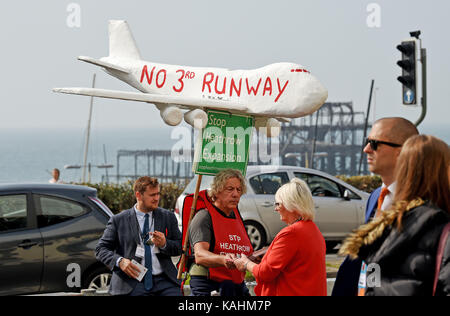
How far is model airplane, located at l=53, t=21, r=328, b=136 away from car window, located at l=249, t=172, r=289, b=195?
269 inches

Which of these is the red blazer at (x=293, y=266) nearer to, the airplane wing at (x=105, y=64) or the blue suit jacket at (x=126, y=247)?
the blue suit jacket at (x=126, y=247)

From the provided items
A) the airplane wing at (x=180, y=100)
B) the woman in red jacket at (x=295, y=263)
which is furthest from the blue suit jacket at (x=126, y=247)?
the woman in red jacket at (x=295, y=263)

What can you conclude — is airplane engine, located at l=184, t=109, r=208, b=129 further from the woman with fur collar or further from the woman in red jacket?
the woman with fur collar

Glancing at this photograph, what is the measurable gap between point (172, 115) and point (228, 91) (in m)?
0.50

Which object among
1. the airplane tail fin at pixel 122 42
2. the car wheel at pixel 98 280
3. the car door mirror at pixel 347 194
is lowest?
the car wheel at pixel 98 280

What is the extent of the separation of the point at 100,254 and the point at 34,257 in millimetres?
2601

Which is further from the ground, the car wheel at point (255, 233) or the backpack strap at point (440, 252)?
the backpack strap at point (440, 252)

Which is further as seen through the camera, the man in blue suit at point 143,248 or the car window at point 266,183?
the car window at point 266,183

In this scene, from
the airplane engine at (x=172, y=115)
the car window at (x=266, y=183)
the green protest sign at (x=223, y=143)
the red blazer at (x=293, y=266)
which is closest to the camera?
the red blazer at (x=293, y=266)

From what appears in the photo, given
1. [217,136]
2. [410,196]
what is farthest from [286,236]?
[217,136]

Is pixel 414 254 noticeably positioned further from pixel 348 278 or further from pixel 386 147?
pixel 386 147

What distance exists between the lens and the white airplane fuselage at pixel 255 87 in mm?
5598

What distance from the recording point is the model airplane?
18.2 ft
